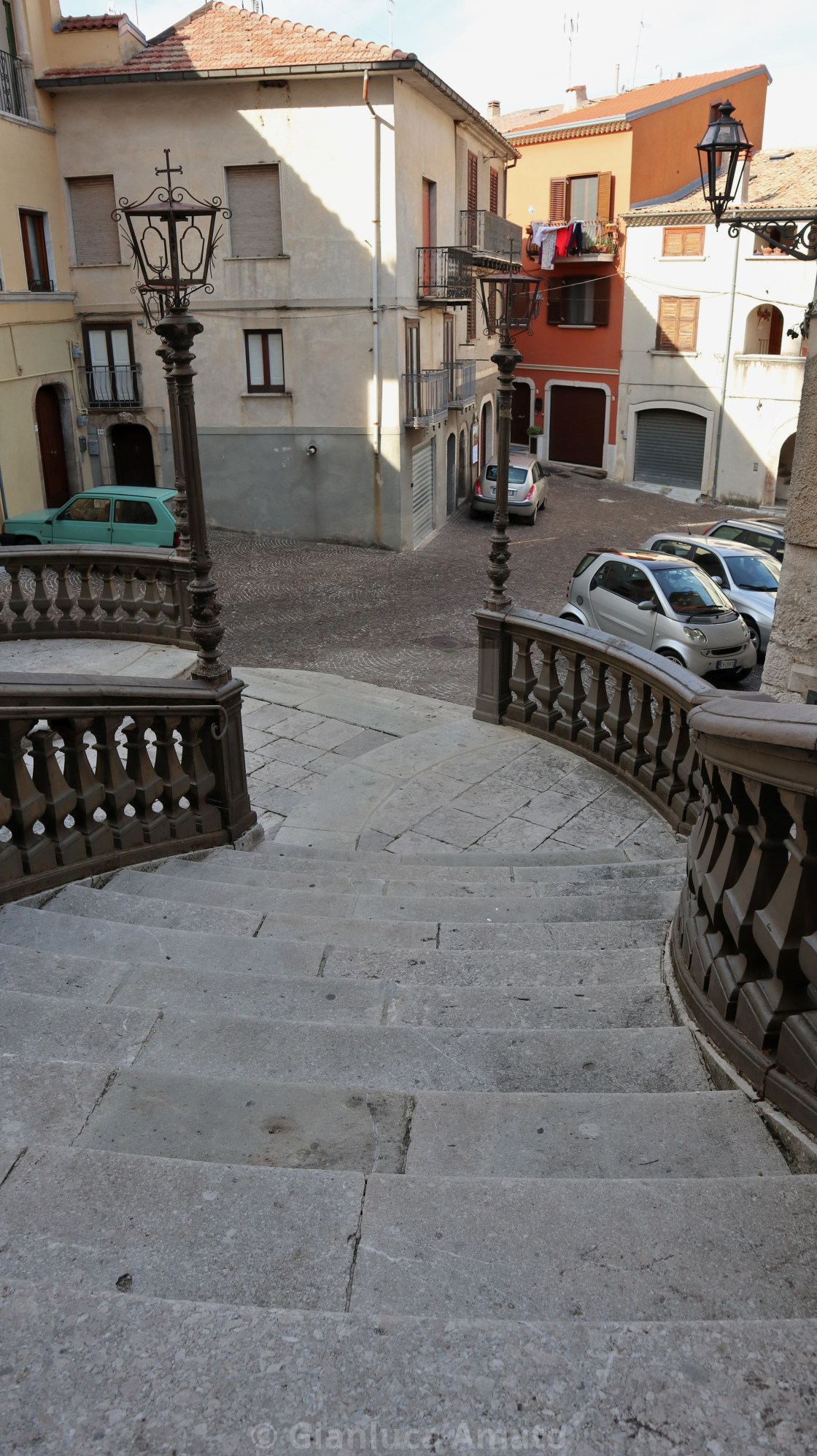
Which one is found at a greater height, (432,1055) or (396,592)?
(432,1055)

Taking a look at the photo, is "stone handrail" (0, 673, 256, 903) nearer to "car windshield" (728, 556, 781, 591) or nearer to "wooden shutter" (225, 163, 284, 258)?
"car windshield" (728, 556, 781, 591)

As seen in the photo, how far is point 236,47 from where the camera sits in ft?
70.0

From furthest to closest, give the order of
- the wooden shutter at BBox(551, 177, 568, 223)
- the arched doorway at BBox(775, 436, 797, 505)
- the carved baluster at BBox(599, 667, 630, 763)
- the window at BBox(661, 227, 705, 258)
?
1. the wooden shutter at BBox(551, 177, 568, 223)
2. the window at BBox(661, 227, 705, 258)
3. the arched doorway at BBox(775, 436, 797, 505)
4. the carved baluster at BBox(599, 667, 630, 763)

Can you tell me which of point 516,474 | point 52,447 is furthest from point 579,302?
point 52,447

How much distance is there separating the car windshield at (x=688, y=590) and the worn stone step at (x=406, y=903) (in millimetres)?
8967

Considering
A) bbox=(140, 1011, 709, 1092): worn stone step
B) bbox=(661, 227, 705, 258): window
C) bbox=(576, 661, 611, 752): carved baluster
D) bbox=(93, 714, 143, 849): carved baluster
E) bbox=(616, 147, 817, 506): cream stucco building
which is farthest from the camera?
bbox=(661, 227, 705, 258): window

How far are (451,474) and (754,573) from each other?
12407 millimetres

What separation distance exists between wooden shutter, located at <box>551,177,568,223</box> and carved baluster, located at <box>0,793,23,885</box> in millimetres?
32805

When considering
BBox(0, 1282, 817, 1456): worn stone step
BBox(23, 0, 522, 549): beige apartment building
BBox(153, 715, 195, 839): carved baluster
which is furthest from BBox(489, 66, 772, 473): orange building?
BBox(0, 1282, 817, 1456): worn stone step

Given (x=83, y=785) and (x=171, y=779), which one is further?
(x=171, y=779)

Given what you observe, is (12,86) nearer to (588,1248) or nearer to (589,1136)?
(589,1136)

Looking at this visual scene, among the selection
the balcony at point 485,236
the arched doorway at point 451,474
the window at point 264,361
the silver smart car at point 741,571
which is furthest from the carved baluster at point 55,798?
the balcony at point 485,236

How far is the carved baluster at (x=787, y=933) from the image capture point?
270cm

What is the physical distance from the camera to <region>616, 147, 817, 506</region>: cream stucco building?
27859 mm
